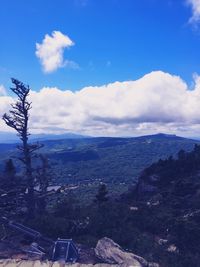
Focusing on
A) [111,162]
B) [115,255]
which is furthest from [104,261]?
[111,162]

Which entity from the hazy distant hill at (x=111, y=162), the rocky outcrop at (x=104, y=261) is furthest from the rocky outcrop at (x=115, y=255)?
the hazy distant hill at (x=111, y=162)

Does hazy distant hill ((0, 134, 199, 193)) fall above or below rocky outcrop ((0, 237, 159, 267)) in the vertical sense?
below

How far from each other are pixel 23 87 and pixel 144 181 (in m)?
21.6

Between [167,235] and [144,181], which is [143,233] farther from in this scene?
[144,181]

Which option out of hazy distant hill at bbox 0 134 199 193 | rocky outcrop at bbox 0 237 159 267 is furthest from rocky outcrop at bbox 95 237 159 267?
hazy distant hill at bbox 0 134 199 193

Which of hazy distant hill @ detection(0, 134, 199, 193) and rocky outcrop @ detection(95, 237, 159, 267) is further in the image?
hazy distant hill @ detection(0, 134, 199, 193)

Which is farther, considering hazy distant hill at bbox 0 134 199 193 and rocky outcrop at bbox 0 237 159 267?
hazy distant hill at bbox 0 134 199 193

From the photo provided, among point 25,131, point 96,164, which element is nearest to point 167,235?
point 25,131

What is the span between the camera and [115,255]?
1967cm

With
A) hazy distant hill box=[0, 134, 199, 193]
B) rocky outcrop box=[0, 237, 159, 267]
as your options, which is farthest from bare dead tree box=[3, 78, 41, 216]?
hazy distant hill box=[0, 134, 199, 193]

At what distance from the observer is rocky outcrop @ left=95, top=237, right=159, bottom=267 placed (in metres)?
19.2

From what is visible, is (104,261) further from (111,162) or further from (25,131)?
(111,162)

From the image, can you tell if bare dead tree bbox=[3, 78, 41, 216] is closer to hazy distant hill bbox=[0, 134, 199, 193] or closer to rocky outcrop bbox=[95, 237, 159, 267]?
rocky outcrop bbox=[95, 237, 159, 267]

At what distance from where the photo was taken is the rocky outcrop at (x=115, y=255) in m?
19.2
